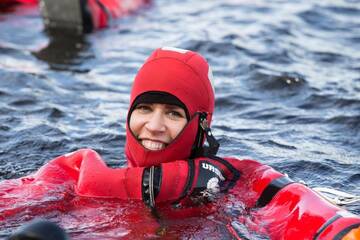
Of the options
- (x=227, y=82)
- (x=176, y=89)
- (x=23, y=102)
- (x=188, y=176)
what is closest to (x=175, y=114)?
(x=176, y=89)

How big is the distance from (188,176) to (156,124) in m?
0.37

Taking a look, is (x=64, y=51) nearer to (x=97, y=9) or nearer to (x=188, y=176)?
(x=97, y=9)

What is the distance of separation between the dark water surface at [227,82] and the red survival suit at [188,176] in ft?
2.85

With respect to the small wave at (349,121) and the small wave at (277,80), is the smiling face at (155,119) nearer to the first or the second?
the small wave at (349,121)

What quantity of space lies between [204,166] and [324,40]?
603 cm

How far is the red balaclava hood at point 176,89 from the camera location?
462 centimetres

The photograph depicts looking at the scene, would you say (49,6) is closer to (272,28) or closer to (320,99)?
(272,28)

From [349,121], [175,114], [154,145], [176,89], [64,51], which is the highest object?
[176,89]

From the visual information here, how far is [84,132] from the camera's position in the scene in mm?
6742

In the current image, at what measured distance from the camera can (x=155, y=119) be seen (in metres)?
4.50

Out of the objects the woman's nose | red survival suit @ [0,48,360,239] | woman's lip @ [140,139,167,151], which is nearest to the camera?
red survival suit @ [0,48,360,239]

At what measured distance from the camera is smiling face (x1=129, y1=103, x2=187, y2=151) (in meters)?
4.55

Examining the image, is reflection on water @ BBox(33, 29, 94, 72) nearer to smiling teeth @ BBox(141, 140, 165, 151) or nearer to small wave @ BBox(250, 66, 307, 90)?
small wave @ BBox(250, 66, 307, 90)

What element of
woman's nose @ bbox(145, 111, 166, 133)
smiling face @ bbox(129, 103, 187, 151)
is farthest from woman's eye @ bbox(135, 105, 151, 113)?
woman's nose @ bbox(145, 111, 166, 133)
